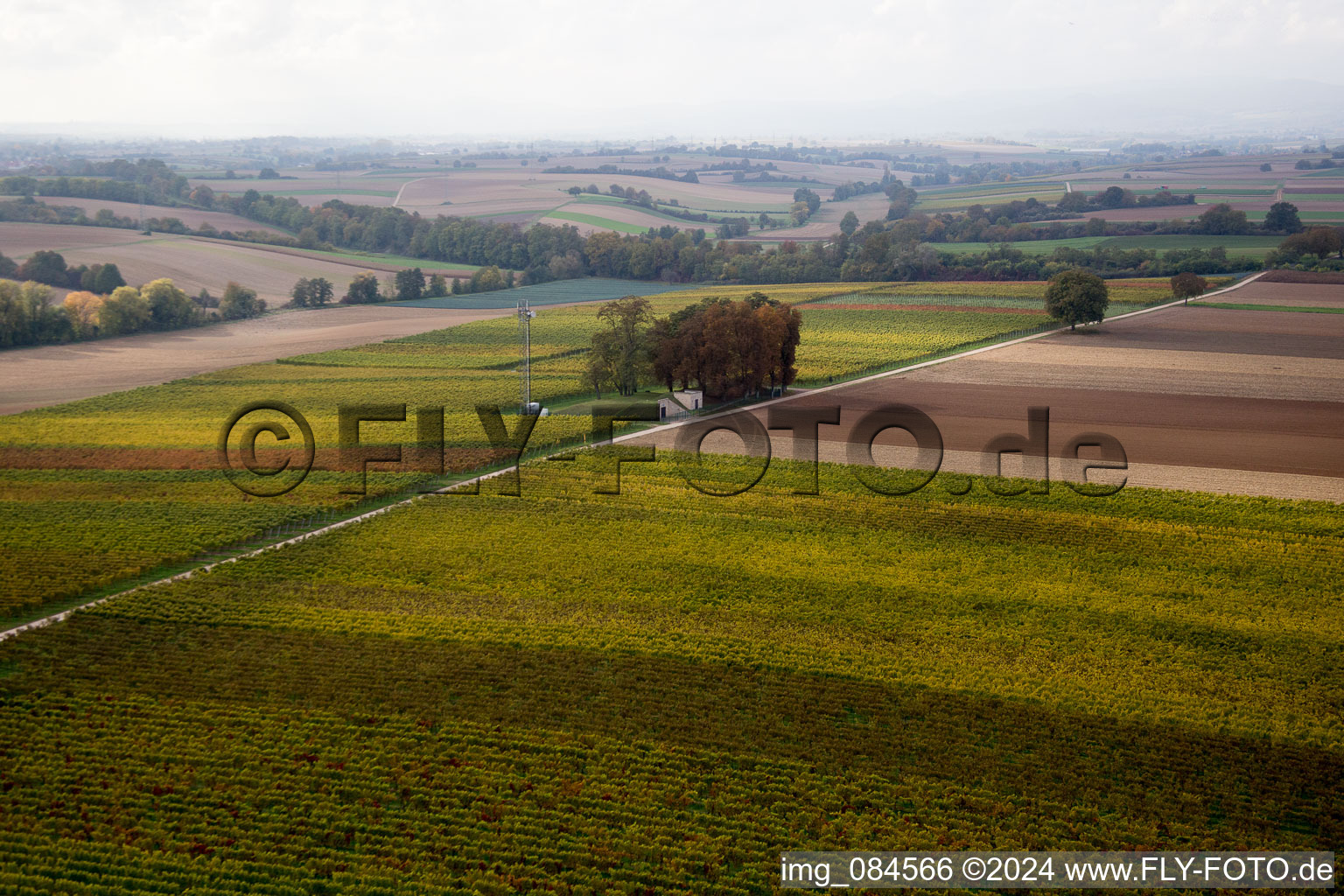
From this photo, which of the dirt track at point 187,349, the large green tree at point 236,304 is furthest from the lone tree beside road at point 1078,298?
the large green tree at point 236,304

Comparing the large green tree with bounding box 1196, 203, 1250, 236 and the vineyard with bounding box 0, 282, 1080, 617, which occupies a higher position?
the large green tree with bounding box 1196, 203, 1250, 236

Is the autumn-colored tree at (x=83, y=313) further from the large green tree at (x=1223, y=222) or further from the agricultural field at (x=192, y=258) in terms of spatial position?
the large green tree at (x=1223, y=222)

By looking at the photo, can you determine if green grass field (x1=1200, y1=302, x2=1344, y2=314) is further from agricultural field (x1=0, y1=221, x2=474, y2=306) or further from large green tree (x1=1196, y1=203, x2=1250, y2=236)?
agricultural field (x1=0, y1=221, x2=474, y2=306)

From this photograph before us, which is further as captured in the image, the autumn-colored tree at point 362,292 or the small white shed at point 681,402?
the autumn-colored tree at point 362,292

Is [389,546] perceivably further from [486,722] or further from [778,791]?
[778,791]

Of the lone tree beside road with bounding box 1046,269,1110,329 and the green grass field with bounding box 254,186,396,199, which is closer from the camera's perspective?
the lone tree beside road with bounding box 1046,269,1110,329

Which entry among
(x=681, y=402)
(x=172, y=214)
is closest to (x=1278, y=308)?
(x=681, y=402)

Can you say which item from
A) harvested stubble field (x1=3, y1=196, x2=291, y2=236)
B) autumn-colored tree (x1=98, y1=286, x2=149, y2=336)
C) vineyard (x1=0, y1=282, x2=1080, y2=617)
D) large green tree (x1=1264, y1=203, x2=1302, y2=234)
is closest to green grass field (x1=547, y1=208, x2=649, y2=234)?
harvested stubble field (x1=3, y1=196, x2=291, y2=236)
